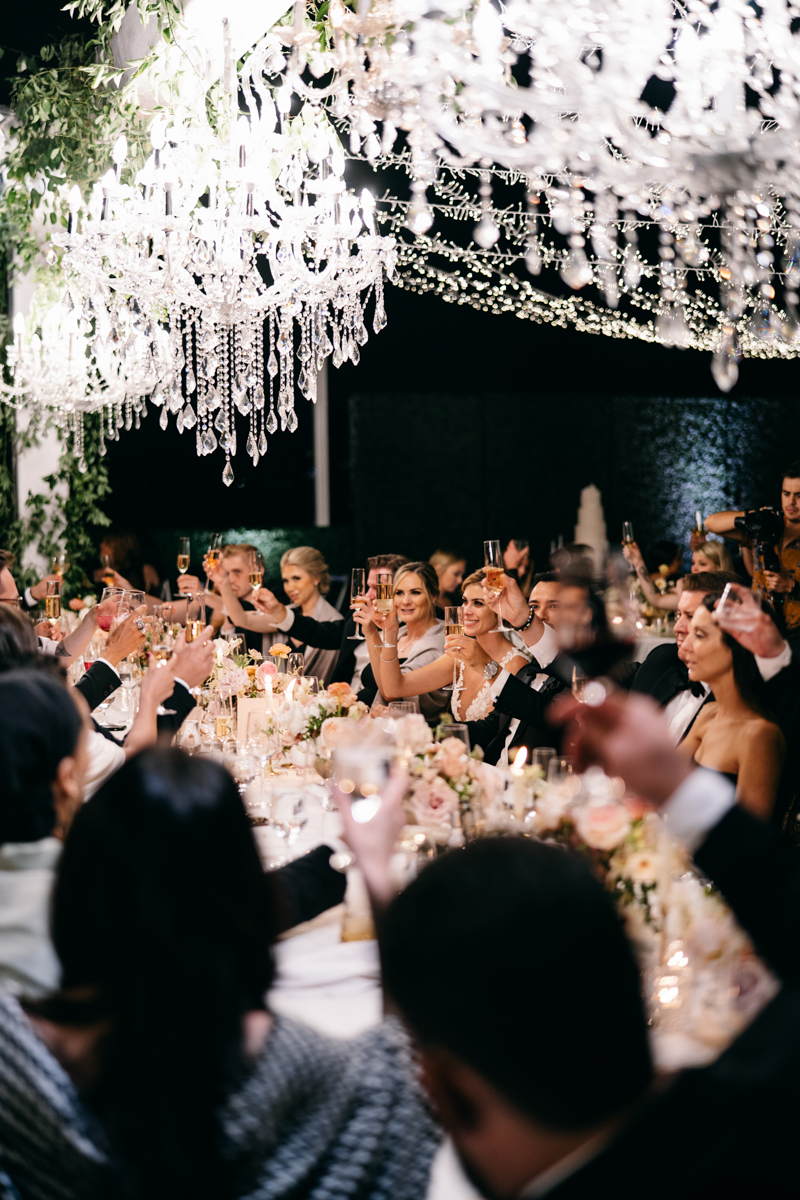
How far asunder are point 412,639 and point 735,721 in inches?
79.0

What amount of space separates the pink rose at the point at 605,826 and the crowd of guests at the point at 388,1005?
1.32 feet

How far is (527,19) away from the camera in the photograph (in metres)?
2.18

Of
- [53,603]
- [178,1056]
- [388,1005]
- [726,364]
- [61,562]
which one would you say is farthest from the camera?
[61,562]

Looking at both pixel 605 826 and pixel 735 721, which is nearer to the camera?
pixel 605 826

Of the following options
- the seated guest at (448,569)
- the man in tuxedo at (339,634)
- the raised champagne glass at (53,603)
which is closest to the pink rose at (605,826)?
the raised champagne glass at (53,603)

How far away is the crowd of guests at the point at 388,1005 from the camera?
756mm

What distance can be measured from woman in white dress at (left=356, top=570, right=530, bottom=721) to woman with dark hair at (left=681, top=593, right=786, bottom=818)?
0.88m

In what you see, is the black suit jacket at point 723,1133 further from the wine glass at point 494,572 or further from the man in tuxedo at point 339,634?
the man in tuxedo at point 339,634

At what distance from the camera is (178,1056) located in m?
0.91

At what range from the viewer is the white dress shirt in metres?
3.11

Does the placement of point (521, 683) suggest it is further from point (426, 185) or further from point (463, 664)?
point (426, 185)

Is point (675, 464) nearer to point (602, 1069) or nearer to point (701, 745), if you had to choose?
point (701, 745)

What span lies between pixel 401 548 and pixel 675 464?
263 centimetres

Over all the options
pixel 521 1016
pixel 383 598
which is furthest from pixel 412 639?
pixel 521 1016
